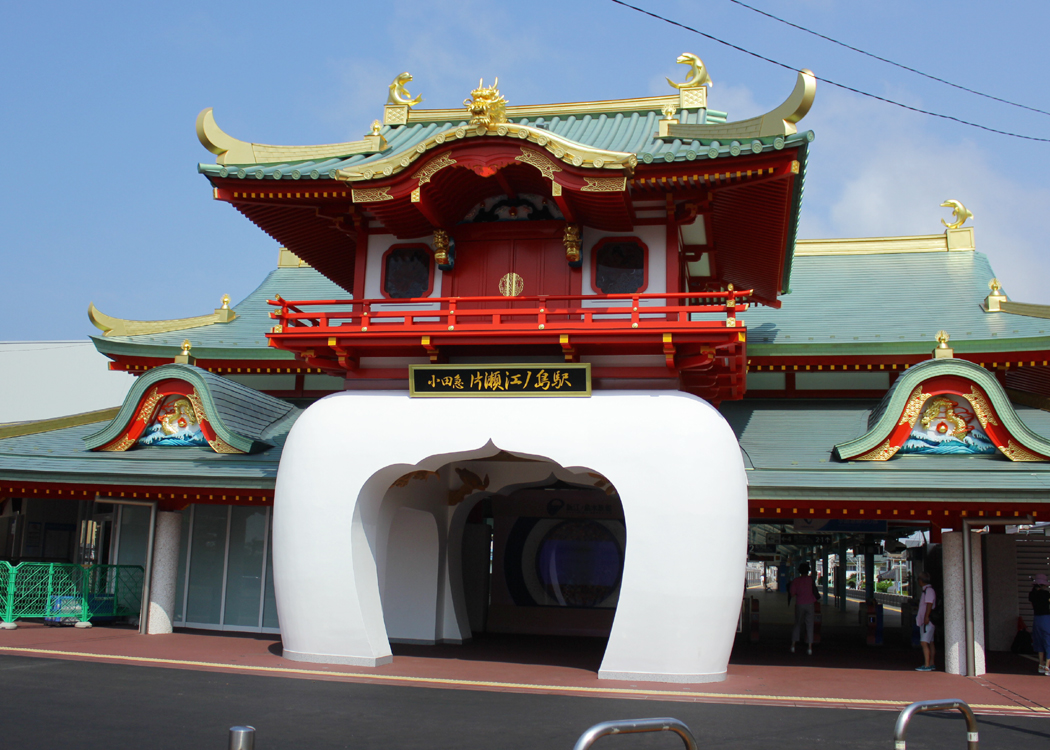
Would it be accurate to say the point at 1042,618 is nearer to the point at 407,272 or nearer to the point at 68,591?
the point at 407,272

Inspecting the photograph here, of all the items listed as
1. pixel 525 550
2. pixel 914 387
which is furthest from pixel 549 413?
pixel 525 550

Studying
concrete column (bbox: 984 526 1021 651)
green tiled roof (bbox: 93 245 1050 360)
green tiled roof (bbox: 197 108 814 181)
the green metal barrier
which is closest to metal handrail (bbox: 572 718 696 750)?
green tiled roof (bbox: 197 108 814 181)

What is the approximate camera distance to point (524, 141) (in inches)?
472

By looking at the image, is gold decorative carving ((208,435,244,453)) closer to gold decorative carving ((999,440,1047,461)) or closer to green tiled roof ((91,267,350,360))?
green tiled roof ((91,267,350,360))

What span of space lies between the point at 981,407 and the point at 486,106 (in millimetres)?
8596

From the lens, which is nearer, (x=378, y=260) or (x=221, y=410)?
(x=378, y=260)

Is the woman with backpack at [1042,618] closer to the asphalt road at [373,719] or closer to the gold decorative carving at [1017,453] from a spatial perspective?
the gold decorative carving at [1017,453]

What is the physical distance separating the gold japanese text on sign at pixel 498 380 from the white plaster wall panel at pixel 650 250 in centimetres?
168

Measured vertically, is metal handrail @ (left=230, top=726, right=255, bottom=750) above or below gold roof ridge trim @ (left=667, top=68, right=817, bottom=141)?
below

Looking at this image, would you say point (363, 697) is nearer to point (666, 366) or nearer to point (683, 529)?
point (683, 529)

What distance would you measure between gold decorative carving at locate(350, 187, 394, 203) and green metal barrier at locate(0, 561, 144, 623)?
886 cm

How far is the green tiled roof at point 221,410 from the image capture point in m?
14.5

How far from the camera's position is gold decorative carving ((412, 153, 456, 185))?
40.0 feet

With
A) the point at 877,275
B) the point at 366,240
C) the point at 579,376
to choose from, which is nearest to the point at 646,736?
the point at 579,376
